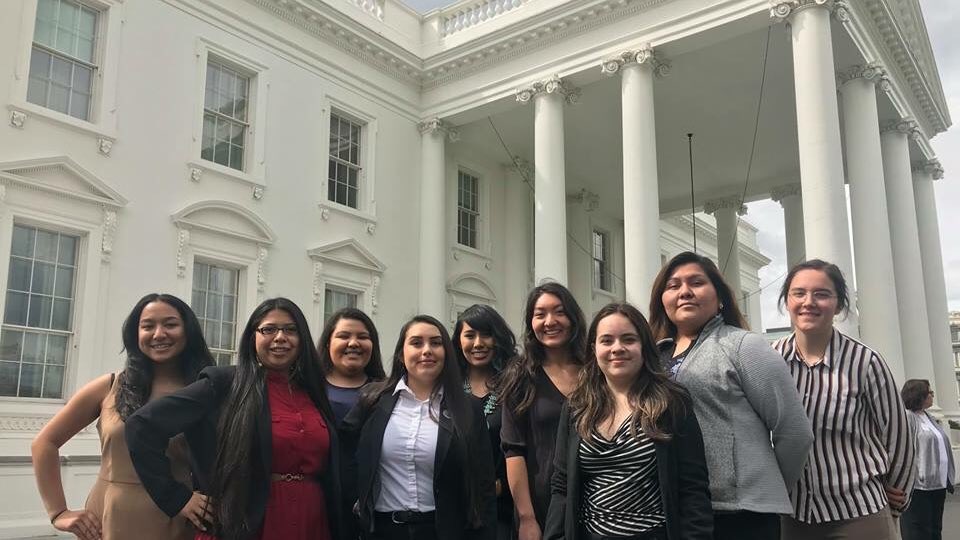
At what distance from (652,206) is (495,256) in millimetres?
5779

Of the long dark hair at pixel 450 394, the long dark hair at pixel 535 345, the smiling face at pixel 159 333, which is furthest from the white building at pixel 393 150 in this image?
the long dark hair at pixel 535 345

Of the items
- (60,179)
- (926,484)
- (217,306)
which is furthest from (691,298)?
(217,306)

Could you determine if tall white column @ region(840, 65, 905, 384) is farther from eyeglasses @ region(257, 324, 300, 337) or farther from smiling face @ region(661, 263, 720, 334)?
eyeglasses @ region(257, 324, 300, 337)

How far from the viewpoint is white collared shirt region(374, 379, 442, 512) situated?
134 inches

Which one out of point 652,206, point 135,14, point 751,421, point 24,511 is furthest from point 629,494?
point 135,14

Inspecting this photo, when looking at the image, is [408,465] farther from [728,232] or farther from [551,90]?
[728,232]

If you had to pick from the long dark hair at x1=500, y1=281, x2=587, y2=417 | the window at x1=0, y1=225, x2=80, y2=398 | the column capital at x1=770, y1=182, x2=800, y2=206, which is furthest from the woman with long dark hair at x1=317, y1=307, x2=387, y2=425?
the column capital at x1=770, y1=182, x2=800, y2=206

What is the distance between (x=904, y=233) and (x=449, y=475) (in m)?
14.2

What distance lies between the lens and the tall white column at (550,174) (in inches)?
539

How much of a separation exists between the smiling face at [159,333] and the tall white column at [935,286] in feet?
51.3

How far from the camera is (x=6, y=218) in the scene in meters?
9.30

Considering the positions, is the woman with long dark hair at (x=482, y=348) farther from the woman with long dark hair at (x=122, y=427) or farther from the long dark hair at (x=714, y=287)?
the woman with long dark hair at (x=122, y=427)

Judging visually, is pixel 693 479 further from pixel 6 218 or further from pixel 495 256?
pixel 495 256

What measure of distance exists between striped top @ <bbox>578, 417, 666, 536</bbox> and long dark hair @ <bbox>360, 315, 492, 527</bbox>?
65 centimetres
